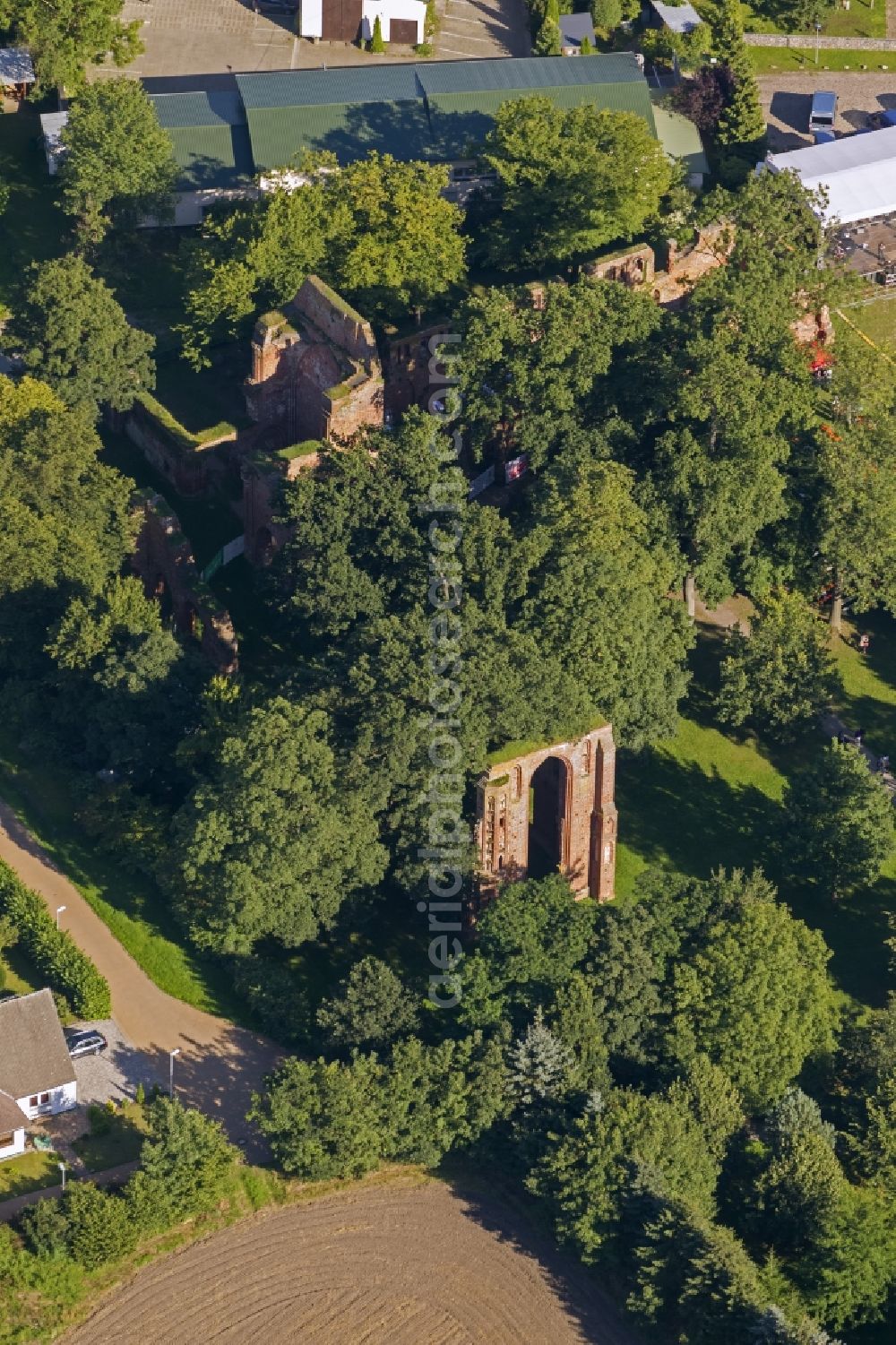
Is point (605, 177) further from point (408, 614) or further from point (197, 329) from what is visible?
point (408, 614)

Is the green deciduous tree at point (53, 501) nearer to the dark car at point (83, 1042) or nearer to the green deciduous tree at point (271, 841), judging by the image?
the green deciduous tree at point (271, 841)

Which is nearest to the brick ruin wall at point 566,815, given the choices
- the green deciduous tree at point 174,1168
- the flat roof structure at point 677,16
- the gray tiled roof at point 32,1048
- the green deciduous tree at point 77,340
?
the green deciduous tree at point 174,1168

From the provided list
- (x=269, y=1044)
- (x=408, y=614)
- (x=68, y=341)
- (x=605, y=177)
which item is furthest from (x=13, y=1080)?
(x=605, y=177)

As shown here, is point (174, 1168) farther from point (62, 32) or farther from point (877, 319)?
point (62, 32)

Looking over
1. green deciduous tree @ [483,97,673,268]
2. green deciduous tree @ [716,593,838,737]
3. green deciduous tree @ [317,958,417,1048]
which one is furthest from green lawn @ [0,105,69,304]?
green deciduous tree @ [317,958,417,1048]

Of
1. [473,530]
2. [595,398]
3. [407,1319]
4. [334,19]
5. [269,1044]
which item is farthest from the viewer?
[334,19]
